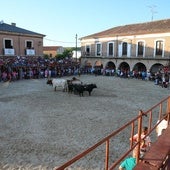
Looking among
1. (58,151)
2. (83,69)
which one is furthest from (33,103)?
(83,69)

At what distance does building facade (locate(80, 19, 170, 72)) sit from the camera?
30.6 m

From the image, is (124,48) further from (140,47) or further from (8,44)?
(8,44)

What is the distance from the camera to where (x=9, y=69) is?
26094 mm

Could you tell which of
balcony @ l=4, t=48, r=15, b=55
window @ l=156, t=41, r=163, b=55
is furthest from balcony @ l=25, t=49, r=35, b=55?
window @ l=156, t=41, r=163, b=55

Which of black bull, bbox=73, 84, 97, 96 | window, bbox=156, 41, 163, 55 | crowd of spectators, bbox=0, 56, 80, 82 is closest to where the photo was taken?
black bull, bbox=73, 84, 97, 96

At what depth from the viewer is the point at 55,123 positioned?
10.6 m

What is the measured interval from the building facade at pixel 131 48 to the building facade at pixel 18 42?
9557 millimetres

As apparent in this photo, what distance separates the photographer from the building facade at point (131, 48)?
30.6 metres

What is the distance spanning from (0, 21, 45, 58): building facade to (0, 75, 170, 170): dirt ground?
13.5m

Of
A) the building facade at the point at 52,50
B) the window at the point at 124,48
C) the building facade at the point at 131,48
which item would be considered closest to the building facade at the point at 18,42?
the building facade at the point at 131,48

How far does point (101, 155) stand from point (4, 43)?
25.9 m

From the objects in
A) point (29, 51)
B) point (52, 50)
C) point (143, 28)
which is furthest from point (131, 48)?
point (52, 50)

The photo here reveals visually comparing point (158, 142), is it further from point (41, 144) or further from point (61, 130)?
point (61, 130)

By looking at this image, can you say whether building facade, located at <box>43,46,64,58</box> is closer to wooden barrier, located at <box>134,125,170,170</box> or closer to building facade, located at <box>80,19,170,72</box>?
building facade, located at <box>80,19,170,72</box>
